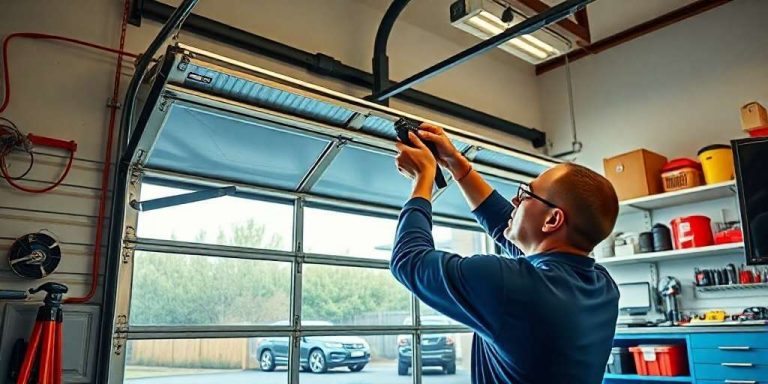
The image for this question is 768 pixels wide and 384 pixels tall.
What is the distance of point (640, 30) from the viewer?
5.29 meters

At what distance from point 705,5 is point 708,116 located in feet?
3.12

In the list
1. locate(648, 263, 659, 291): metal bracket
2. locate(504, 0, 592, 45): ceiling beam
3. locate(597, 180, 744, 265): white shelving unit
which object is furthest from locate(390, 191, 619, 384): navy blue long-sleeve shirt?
locate(648, 263, 659, 291): metal bracket

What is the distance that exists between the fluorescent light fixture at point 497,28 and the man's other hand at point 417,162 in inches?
104

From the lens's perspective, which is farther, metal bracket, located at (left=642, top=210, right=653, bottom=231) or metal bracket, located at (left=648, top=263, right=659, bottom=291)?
metal bracket, located at (left=642, top=210, right=653, bottom=231)

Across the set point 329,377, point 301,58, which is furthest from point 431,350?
point 301,58

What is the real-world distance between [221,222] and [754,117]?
3.77 metres

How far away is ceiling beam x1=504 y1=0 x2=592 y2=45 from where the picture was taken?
12.8ft

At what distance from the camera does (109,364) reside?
10.0 feet

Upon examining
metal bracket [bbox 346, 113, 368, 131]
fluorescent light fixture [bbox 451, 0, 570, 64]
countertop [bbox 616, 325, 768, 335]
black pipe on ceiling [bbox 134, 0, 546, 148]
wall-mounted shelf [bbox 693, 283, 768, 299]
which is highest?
fluorescent light fixture [bbox 451, 0, 570, 64]

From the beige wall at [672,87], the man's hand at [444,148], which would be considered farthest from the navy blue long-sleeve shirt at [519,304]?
the beige wall at [672,87]

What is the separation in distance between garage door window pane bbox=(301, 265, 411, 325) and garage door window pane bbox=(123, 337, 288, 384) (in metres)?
0.37

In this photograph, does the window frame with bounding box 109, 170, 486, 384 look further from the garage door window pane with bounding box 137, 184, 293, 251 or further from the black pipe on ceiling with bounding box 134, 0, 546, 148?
the black pipe on ceiling with bounding box 134, 0, 546, 148

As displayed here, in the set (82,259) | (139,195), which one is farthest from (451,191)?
(82,259)

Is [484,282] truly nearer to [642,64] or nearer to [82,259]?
[82,259]
